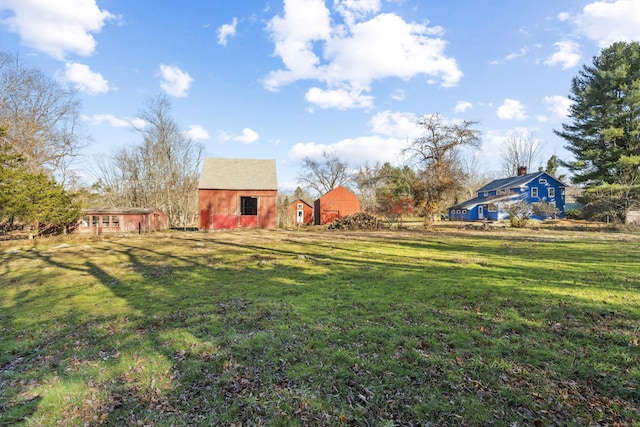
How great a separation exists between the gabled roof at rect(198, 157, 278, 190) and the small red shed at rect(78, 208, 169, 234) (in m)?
6.23

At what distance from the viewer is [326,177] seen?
56281mm

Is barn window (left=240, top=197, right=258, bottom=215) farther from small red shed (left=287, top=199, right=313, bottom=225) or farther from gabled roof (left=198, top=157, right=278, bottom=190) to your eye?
small red shed (left=287, top=199, right=313, bottom=225)

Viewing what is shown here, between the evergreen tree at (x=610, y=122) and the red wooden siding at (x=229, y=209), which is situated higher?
the evergreen tree at (x=610, y=122)

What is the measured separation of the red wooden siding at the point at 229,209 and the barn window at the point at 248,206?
3.43 feet

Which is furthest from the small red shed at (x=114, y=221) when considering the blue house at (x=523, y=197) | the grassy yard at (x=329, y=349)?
the blue house at (x=523, y=197)

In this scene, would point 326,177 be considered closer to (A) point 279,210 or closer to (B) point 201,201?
(A) point 279,210

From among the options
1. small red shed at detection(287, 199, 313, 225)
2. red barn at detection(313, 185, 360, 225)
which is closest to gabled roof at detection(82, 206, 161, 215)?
red barn at detection(313, 185, 360, 225)

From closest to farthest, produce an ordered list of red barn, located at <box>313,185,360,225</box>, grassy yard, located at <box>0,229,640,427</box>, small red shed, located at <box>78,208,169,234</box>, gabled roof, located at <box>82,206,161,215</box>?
grassy yard, located at <box>0,229,640,427</box> < small red shed, located at <box>78,208,169,234</box> < gabled roof, located at <box>82,206,161,215</box> < red barn, located at <box>313,185,360,225</box>

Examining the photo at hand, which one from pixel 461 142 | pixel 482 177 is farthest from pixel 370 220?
pixel 482 177

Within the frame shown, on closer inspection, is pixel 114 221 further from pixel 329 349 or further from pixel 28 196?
pixel 329 349

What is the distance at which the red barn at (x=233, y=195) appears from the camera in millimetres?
27422

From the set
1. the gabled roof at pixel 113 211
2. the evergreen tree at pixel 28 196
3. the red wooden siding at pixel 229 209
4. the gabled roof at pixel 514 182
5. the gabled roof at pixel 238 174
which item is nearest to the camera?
the evergreen tree at pixel 28 196

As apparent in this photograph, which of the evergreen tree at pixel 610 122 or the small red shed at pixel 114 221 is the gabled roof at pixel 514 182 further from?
the small red shed at pixel 114 221

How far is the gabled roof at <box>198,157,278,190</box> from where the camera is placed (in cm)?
2783
